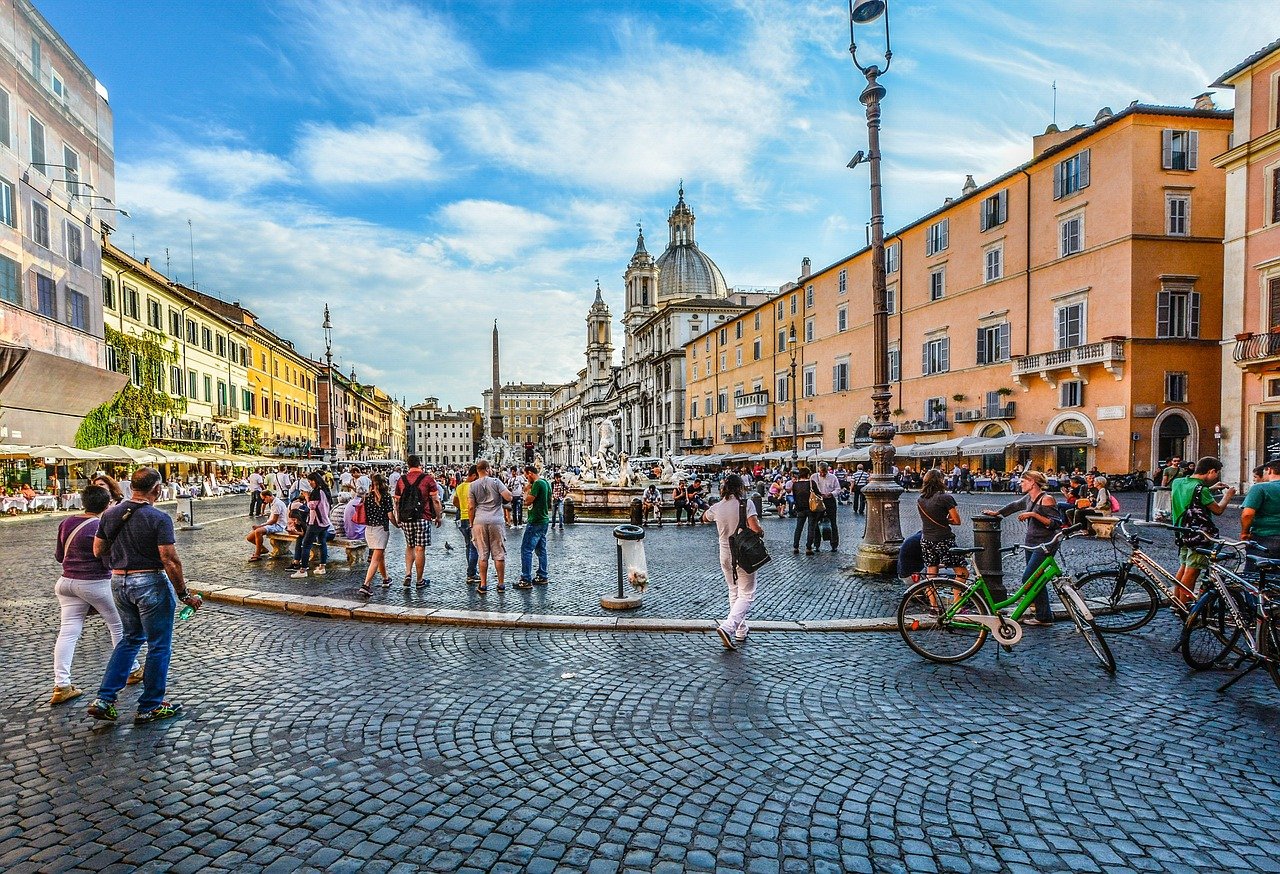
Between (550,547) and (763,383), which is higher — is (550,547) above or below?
below

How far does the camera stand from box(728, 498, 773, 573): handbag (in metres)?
5.99

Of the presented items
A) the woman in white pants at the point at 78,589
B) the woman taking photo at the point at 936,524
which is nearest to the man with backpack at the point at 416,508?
the woman in white pants at the point at 78,589

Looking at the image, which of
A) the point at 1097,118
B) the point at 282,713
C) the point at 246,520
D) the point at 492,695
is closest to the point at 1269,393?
the point at 1097,118

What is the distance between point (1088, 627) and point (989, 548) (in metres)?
1.30

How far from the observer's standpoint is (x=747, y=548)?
601 centimetres

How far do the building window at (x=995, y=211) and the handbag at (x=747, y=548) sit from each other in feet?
100

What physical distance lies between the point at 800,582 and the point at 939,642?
3422 mm

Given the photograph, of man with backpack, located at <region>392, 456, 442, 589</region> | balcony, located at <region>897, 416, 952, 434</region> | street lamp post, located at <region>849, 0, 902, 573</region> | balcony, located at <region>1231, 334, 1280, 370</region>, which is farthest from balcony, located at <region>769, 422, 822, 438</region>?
man with backpack, located at <region>392, 456, 442, 589</region>

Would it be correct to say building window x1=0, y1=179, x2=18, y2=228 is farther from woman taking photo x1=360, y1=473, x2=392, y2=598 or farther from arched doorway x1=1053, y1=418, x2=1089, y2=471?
arched doorway x1=1053, y1=418, x2=1089, y2=471

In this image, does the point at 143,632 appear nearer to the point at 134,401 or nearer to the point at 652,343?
the point at 134,401

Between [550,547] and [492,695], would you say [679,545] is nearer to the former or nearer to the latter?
[550,547]

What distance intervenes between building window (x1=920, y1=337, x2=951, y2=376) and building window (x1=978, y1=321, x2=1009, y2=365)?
86.5 inches

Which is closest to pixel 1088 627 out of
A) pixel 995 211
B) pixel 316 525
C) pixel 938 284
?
pixel 316 525

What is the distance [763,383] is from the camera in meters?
53.0
